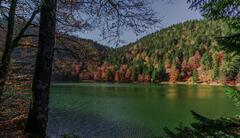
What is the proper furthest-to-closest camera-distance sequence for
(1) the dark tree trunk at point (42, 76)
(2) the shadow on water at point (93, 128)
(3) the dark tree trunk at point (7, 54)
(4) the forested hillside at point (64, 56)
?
(2) the shadow on water at point (93, 128)
(4) the forested hillside at point (64, 56)
(3) the dark tree trunk at point (7, 54)
(1) the dark tree trunk at point (42, 76)

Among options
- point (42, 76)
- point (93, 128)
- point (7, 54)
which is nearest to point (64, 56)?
point (7, 54)

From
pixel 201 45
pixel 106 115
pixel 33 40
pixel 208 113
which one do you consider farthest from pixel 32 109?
pixel 201 45

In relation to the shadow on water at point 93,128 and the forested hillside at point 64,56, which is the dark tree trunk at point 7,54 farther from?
the shadow on water at point 93,128

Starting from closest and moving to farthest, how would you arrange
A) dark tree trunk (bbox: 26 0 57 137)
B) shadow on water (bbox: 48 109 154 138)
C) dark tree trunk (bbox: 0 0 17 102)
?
1. dark tree trunk (bbox: 26 0 57 137)
2. dark tree trunk (bbox: 0 0 17 102)
3. shadow on water (bbox: 48 109 154 138)

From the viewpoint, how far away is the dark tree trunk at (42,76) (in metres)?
5.62

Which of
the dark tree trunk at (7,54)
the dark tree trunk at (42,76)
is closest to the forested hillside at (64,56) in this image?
the dark tree trunk at (7,54)

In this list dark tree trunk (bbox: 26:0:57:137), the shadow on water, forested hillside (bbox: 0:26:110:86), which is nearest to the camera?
dark tree trunk (bbox: 26:0:57:137)

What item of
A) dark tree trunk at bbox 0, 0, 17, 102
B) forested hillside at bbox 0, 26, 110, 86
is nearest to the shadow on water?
forested hillside at bbox 0, 26, 110, 86

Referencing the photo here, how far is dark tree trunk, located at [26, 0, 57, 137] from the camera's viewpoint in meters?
5.62

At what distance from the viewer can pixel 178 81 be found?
161m

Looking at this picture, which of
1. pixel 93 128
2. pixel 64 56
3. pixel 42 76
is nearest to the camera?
pixel 42 76

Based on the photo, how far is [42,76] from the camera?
5.63 m

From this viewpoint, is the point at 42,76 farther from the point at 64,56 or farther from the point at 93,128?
the point at 93,128

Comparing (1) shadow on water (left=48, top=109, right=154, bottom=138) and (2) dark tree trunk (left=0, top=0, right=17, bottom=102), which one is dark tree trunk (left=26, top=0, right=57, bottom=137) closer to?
(2) dark tree trunk (left=0, top=0, right=17, bottom=102)
